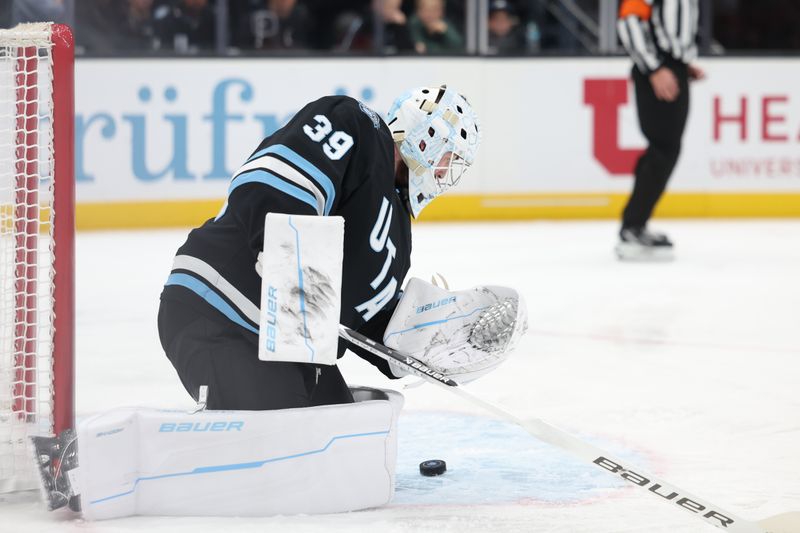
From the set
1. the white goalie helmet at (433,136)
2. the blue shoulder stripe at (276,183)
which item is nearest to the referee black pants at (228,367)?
the blue shoulder stripe at (276,183)

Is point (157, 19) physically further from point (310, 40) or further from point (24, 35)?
point (24, 35)

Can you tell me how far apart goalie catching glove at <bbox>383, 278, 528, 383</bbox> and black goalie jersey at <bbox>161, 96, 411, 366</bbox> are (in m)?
0.10

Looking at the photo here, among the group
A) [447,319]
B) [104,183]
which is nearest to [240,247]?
[447,319]

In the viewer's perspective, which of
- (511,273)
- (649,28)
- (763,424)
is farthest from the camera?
(649,28)

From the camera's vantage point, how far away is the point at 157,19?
19.8 ft

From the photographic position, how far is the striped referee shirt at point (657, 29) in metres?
5.07

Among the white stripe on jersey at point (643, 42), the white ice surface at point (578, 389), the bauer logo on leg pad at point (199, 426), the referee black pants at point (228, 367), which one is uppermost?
the white stripe on jersey at point (643, 42)

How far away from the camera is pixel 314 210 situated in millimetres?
1790

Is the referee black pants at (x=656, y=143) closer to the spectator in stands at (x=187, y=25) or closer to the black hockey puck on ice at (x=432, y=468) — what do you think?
the spectator in stands at (x=187, y=25)

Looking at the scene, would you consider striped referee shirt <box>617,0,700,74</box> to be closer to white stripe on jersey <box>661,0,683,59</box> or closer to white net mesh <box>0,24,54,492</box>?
white stripe on jersey <box>661,0,683,59</box>

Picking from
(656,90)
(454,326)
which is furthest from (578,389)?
(656,90)

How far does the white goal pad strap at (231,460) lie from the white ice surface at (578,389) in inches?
1.4

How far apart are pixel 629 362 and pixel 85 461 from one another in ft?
5.67

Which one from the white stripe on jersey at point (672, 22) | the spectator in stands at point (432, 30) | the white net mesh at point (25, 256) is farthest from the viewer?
the spectator in stands at point (432, 30)
